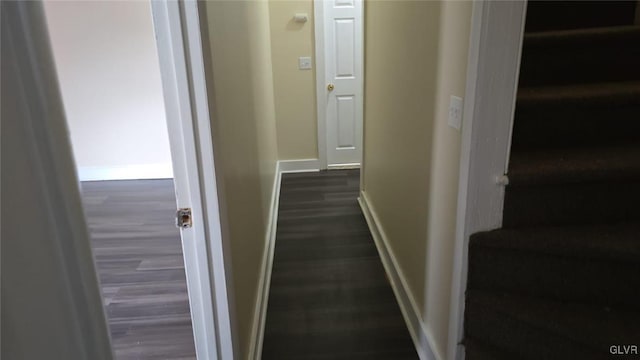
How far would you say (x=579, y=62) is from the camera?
6.14 feet

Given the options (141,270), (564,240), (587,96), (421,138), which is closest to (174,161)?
(421,138)

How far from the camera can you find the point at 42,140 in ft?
1.97

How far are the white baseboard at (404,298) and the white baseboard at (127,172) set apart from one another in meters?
2.56

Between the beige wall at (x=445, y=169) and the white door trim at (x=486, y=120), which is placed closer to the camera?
the white door trim at (x=486, y=120)

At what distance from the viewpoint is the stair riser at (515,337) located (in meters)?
1.32

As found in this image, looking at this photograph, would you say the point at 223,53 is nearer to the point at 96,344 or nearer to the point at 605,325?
the point at 96,344

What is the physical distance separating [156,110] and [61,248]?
4248 millimetres

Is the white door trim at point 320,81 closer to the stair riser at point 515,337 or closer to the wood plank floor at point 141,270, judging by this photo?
the wood plank floor at point 141,270

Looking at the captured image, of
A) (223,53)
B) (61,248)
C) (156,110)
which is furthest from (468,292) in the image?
(156,110)

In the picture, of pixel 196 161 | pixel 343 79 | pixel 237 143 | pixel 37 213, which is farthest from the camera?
pixel 343 79

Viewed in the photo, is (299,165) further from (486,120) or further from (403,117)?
(486,120)

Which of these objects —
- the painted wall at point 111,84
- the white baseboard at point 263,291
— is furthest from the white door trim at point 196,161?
the painted wall at point 111,84

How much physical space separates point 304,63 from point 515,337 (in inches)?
144

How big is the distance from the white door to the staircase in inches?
105
